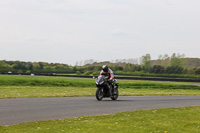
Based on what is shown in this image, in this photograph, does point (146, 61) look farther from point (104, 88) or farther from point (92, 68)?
point (104, 88)

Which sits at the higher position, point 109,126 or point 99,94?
point 99,94

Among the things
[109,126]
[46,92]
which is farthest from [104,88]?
[109,126]

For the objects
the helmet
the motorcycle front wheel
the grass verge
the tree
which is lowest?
the grass verge

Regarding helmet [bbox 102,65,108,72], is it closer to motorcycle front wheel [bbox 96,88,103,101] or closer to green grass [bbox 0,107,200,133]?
motorcycle front wheel [bbox 96,88,103,101]

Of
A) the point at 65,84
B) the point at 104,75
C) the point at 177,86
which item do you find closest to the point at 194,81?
the point at 177,86

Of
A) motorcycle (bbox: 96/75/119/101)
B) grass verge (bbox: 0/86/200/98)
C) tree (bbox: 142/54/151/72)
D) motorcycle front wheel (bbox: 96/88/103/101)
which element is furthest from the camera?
tree (bbox: 142/54/151/72)

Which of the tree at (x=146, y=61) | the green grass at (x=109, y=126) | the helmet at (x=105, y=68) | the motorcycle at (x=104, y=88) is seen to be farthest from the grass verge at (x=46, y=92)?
the tree at (x=146, y=61)

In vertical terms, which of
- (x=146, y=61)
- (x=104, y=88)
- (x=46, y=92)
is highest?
(x=146, y=61)

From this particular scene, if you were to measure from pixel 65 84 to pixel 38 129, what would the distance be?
28.5 metres

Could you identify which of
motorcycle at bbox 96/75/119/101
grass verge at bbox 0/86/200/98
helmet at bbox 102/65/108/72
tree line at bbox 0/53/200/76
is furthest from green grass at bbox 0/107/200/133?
tree line at bbox 0/53/200/76

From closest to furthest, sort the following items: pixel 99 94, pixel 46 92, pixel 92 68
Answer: pixel 99 94 → pixel 46 92 → pixel 92 68

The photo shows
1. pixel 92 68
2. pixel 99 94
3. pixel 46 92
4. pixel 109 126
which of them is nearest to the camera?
pixel 109 126

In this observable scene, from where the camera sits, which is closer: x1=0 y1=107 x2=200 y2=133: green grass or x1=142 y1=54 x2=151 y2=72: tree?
x1=0 y1=107 x2=200 y2=133: green grass

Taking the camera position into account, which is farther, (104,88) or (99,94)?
(104,88)
